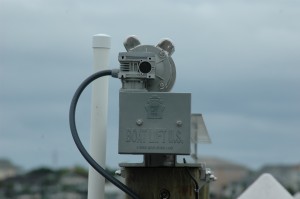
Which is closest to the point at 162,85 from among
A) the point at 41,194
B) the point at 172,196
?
the point at 172,196

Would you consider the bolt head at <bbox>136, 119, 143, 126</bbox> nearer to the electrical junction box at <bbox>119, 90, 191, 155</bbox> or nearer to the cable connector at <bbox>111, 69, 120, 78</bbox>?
the electrical junction box at <bbox>119, 90, 191, 155</bbox>

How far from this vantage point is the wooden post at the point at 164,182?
602cm

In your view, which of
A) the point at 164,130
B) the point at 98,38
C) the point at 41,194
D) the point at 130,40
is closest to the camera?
the point at 164,130

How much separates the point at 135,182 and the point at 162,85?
23.6 inches

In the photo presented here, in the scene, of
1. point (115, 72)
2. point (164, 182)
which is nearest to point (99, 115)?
point (115, 72)

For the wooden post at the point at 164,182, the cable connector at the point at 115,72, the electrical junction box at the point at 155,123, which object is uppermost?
the cable connector at the point at 115,72

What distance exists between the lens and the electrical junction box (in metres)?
5.79

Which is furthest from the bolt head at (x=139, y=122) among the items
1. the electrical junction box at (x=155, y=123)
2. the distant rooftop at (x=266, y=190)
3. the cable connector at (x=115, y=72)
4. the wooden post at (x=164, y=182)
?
the distant rooftop at (x=266, y=190)

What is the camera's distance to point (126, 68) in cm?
605

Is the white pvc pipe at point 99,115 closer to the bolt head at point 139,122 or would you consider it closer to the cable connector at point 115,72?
the cable connector at point 115,72

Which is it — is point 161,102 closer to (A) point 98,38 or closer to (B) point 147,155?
(B) point 147,155

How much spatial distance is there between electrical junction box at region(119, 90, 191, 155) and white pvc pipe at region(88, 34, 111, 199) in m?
0.77

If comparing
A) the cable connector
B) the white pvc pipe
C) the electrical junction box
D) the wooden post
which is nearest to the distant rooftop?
the white pvc pipe

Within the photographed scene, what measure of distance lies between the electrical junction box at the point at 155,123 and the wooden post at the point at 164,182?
A: 23cm
